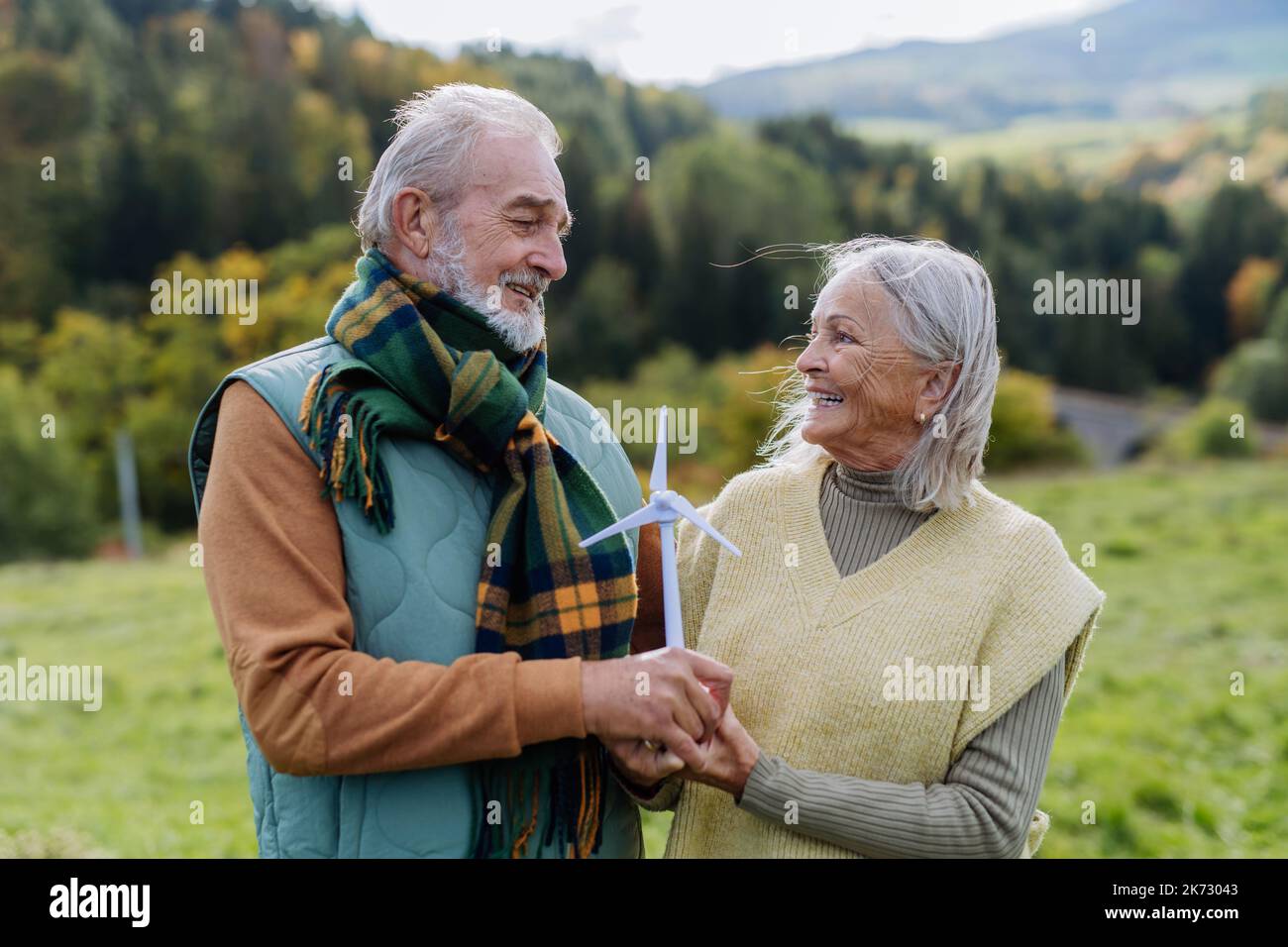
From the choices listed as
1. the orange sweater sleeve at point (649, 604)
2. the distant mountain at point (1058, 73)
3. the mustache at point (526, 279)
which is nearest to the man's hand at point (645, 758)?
the orange sweater sleeve at point (649, 604)

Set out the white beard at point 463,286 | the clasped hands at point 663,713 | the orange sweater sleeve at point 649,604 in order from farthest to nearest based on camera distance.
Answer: the orange sweater sleeve at point 649,604, the white beard at point 463,286, the clasped hands at point 663,713

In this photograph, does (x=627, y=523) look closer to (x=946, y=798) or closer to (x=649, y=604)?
(x=649, y=604)

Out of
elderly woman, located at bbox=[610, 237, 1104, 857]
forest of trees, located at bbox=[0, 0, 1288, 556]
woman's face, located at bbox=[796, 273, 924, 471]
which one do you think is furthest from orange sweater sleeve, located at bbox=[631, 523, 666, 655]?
forest of trees, located at bbox=[0, 0, 1288, 556]

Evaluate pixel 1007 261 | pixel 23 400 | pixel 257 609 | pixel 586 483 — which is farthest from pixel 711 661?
pixel 1007 261

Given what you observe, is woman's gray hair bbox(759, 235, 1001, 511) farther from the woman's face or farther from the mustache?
the mustache

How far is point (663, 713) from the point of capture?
2.30m

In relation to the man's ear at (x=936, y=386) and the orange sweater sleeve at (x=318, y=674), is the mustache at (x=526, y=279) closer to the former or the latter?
the orange sweater sleeve at (x=318, y=674)

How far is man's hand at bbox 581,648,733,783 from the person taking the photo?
228cm

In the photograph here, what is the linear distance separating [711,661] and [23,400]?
38016mm

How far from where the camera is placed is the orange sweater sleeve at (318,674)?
2.18 m

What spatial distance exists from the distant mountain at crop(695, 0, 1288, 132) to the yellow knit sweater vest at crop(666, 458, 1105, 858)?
6348 centimetres

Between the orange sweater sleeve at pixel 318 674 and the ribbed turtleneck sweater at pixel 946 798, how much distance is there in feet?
1.95
